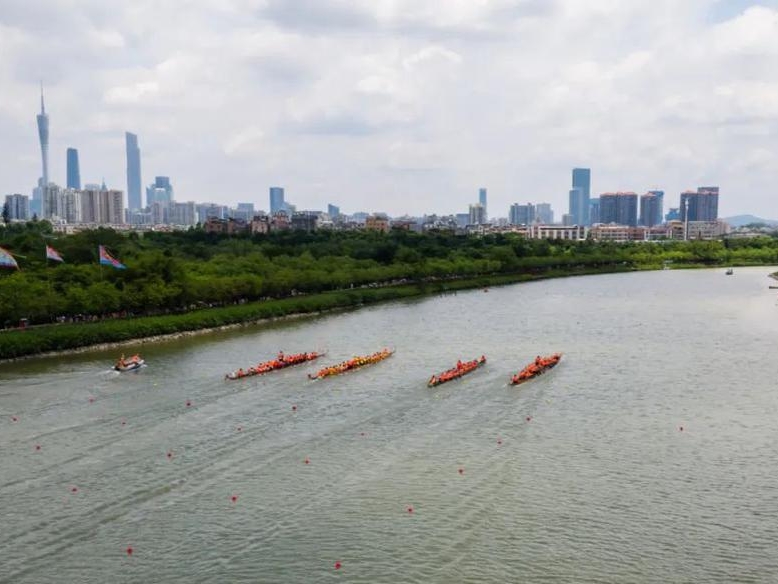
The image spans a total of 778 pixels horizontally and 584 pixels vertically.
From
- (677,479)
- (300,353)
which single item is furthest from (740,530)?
(300,353)

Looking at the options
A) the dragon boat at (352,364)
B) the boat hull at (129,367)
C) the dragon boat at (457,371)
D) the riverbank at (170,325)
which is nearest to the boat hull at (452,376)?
the dragon boat at (457,371)

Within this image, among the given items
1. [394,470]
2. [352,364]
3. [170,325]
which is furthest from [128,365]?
[394,470]

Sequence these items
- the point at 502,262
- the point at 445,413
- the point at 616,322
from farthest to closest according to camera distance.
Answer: the point at 502,262
the point at 616,322
the point at 445,413

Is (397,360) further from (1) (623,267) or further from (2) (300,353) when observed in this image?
(1) (623,267)

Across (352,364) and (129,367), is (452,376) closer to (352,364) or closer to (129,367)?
(352,364)

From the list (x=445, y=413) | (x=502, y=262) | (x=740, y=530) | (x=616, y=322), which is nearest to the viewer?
(x=740, y=530)

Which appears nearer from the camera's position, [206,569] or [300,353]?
[206,569]
